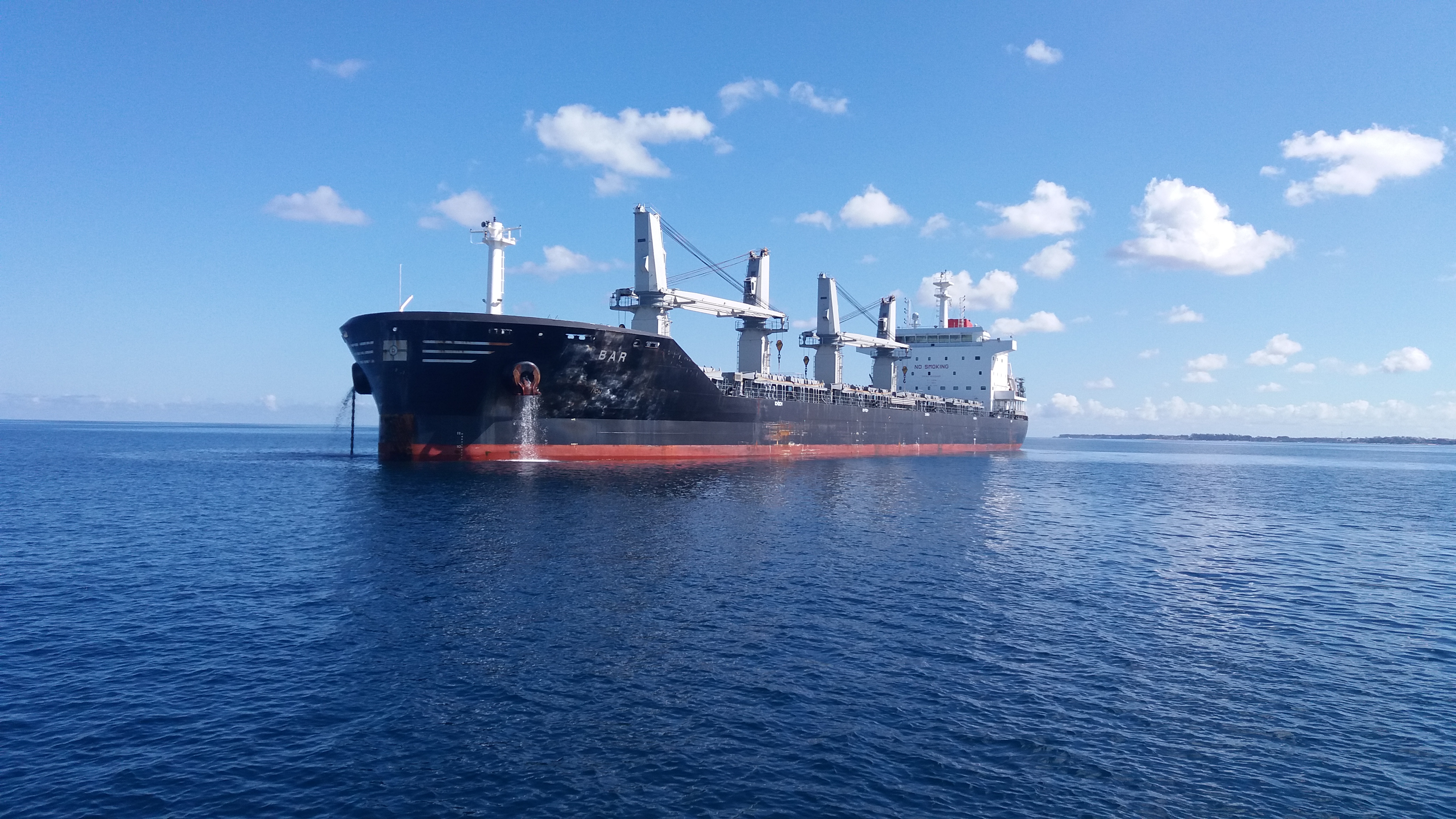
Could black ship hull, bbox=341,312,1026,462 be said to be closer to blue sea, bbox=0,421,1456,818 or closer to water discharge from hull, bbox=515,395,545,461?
water discharge from hull, bbox=515,395,545,461

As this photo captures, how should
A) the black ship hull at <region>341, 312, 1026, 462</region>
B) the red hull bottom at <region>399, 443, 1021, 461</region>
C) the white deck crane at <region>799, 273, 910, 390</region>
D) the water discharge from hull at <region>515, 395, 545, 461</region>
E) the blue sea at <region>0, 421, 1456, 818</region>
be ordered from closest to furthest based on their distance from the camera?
the blue sea at <region>0, 421, 1456, 818</region> < the black ship hull at <region>341, 312, 1026, 462</region> < the red hull bottom at <region>399, 443, 1021, 461</region> < the water discharge from hull at <region>515, 395, 545, 461</region> < the white deck crane at <region>799, 273, 910, 390</region>

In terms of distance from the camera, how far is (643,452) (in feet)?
158

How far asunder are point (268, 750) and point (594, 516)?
17637 mm

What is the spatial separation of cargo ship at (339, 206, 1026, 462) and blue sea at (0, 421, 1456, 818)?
14332 mm

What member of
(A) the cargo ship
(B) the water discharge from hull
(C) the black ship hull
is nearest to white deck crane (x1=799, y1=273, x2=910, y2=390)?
(A) the cargo ship

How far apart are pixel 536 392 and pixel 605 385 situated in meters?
4.31

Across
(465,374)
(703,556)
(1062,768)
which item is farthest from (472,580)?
(465,374)

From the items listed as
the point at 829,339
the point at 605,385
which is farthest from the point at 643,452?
the point at 829,339

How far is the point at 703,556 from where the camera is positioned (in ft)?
68.7

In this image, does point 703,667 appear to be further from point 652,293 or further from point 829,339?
point 829,339

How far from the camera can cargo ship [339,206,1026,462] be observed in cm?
4106

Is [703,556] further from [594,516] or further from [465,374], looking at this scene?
[465,374]

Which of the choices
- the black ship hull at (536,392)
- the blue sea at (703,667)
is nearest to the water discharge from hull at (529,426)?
the black ship hull at (536,392)

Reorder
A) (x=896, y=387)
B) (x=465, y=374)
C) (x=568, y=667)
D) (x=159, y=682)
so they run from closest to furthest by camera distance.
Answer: (x=159, y=682) < (x=568, y=667) < (x=465, y=374) < (x=896, y=387)
